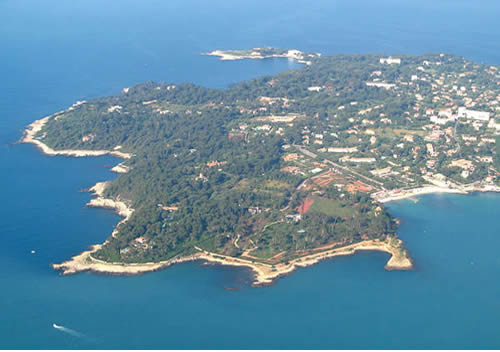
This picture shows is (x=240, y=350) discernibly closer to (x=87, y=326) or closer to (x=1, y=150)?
(x=87, y=326)

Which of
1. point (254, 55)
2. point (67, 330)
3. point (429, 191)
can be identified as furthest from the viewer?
point (254, 55)

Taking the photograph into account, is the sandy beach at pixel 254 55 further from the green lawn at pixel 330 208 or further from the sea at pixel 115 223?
the green lawn at pixel 330 208

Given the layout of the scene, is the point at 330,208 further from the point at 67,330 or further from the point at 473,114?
the point at 473,114

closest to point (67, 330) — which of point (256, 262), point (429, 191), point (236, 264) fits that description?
point (236, 264)

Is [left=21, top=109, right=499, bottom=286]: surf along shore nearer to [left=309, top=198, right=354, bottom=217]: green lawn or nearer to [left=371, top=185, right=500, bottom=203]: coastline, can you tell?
[left=309, top=198, right=354, bottom=217]: green lawn

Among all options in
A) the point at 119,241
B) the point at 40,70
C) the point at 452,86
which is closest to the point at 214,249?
the point at 119,241

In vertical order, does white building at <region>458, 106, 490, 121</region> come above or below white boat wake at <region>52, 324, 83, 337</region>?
above

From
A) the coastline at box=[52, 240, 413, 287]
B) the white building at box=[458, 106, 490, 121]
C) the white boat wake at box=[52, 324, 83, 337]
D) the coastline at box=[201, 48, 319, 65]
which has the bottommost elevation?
the white boat wake at box=[52, 324, 83, 337]

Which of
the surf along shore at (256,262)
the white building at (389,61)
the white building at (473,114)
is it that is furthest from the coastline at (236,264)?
the white building at (389,61)

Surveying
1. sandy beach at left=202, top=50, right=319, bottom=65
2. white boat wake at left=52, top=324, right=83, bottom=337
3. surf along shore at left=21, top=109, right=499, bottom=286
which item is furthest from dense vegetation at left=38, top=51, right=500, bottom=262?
sandy beach at left=202, top=50, right=319, bottom=65
